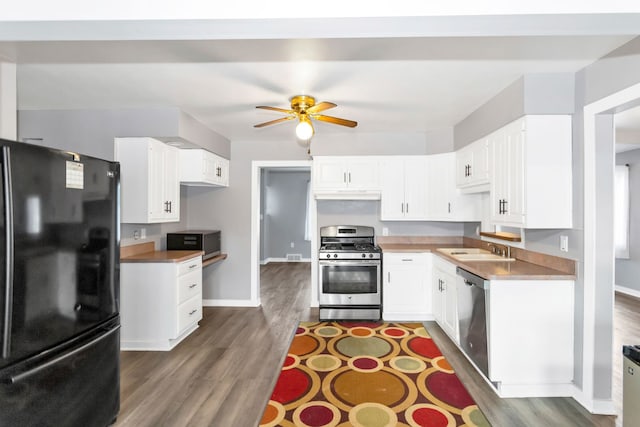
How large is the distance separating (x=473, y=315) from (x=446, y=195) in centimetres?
182

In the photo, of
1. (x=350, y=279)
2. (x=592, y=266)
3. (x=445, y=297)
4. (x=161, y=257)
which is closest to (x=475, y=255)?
(x=445, y=297)

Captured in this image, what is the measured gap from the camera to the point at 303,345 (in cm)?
336

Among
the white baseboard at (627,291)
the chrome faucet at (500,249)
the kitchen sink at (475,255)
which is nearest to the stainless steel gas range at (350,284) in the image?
the kitchen sink at (475,255)

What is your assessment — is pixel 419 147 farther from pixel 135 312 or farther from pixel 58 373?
pixel 58 373

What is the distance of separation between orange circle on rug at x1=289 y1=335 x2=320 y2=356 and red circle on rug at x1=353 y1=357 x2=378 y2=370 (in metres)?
0.48

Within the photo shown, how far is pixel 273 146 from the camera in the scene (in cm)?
474

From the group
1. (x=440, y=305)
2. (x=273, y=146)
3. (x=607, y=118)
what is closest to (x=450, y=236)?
(x=440, y=305)

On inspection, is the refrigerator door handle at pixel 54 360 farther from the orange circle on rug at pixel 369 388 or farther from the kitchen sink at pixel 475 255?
the kitchen sink at pixel 475 255

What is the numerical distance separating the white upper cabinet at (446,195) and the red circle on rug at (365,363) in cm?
202

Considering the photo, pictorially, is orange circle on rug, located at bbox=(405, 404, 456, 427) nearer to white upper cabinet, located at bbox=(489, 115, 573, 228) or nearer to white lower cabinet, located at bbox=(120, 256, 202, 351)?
white upper cabinet, located at bbox=(489, 115, 573, 228)

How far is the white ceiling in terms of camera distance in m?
2.04

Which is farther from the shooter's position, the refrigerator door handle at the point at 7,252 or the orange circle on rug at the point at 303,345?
the orange circle on rug at the point at 303,345

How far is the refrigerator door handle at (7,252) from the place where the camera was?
54.7 inches

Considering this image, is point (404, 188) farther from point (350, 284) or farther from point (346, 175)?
point (350, 284)
